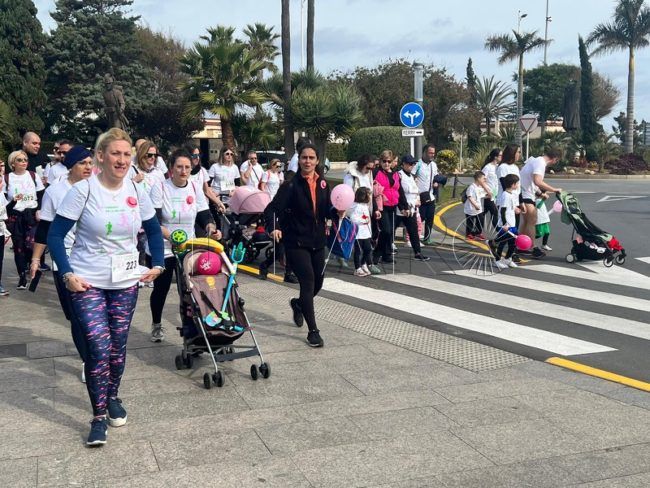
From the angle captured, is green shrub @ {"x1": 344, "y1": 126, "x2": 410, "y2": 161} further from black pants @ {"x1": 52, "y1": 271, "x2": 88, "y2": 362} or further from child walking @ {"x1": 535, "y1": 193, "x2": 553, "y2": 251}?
black pants @ {"x1": 52, "y1": 271, "x2": 88, "y2": 362}

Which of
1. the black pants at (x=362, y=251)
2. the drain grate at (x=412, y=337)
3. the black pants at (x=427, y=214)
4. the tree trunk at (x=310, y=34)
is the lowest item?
the drain grate at (x=412, y=337)

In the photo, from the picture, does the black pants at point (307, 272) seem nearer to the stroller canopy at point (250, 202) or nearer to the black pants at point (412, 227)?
the stroller canopy at point (250, 202)

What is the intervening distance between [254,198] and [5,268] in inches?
162

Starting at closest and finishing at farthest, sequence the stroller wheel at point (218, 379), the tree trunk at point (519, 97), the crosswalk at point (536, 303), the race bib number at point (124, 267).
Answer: the race bib number at point (124, 267) → the stroller wheel at point (218, 379) → the crosswalk at point (536, 303) → the tree trunk at point (519, 97)

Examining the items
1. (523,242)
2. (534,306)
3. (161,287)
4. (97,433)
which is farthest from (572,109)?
(97,433)

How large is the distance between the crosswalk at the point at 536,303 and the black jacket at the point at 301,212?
1.67 m

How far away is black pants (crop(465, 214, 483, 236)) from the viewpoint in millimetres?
13039

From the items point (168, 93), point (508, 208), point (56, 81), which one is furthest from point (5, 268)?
point (168, 93)

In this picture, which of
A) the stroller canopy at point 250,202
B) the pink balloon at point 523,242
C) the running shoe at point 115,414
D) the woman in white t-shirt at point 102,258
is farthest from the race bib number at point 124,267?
the pink balloon at point 523,242

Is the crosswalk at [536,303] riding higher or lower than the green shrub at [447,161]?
lower

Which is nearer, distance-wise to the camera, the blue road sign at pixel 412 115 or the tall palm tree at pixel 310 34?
the blue road sign at pixel 412 115

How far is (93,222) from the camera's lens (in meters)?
4.35

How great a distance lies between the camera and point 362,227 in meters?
10.4

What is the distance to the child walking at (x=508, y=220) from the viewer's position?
11.1 meters
